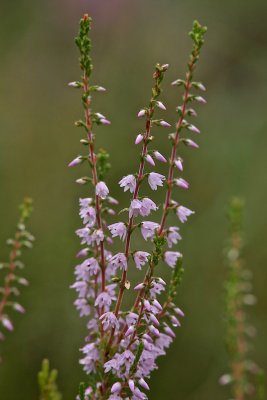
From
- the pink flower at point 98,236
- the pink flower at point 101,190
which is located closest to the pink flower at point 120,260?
the pink flower at point 98,236

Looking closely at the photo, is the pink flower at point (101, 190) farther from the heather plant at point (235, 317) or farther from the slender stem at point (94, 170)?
the heather plant at point (235, 317)

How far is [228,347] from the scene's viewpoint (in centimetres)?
390

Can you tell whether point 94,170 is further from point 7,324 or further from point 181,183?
point 7,324

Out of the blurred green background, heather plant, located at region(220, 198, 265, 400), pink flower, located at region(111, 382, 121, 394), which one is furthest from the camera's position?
the blurred green background

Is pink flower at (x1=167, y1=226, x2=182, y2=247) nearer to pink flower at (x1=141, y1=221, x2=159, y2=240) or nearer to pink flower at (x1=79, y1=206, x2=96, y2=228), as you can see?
pink flower at (x1=141, y1=221, x2=159, y2=240)

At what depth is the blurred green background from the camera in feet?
21.9

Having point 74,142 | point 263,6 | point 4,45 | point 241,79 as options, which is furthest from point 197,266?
point 263,6

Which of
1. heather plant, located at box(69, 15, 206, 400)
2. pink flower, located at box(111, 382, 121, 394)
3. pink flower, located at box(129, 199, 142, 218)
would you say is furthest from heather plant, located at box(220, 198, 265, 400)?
pink flower, located at box(129, 199, 142, 218)

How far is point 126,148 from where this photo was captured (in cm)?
900

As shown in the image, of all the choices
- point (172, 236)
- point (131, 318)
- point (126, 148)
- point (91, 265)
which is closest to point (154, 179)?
point (172, 236)

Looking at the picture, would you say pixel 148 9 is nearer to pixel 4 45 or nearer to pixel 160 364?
pixel 4 45

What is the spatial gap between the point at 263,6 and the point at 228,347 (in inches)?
414

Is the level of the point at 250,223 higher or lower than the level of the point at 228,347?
higher

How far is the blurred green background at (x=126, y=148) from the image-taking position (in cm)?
667
